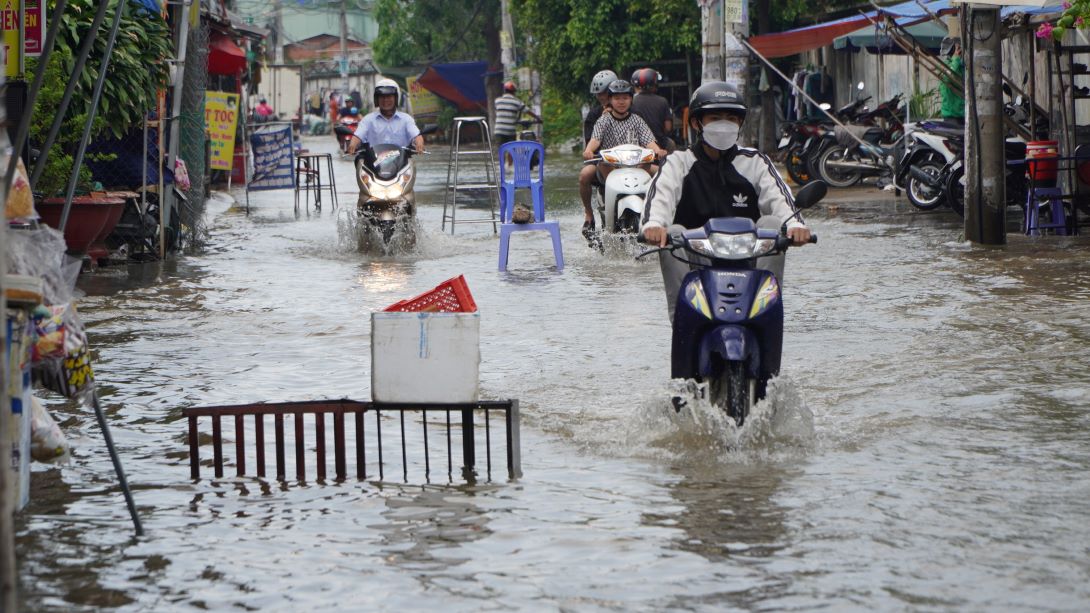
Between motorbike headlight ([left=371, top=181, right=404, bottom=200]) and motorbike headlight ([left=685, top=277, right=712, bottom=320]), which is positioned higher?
motorbike headlight ([left=371, top=181, right=404, bottom=200])

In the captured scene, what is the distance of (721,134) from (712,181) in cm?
24

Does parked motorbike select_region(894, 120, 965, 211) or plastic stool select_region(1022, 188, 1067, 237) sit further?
parked motorbike select_region(894, 120, 965, 211)

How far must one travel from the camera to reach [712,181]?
6.88 m

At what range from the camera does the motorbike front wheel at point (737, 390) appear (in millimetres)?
6242

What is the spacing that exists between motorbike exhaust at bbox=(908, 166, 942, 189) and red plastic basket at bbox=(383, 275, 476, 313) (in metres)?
12.4

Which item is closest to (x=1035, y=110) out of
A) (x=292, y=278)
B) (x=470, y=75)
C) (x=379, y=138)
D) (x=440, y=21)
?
(x=379, y=138)

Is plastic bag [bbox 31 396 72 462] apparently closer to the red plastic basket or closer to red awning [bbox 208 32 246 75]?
the red plastic basket

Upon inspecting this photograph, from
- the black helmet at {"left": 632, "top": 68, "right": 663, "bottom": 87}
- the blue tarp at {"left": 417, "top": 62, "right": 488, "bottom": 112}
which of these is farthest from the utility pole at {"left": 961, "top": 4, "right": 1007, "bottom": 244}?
the blue tarp at {"left": 417, "top": 62, "right": 488, "bottom": 112}

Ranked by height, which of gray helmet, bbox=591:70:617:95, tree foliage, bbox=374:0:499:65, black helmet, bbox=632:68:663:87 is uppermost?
tree foliage, bbox=374:0:499:65

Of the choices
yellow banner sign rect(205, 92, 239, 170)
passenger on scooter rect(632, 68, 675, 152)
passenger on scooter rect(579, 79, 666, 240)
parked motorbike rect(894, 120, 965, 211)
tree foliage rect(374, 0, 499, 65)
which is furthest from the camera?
tree foliage rect(374, 0, 499, 65)

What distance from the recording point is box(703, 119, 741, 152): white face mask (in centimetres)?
673

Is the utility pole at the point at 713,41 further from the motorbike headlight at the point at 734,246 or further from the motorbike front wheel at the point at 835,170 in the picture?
the motorbike headlight at the point at 734,246

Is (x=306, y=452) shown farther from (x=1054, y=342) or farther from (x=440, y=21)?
(x=440, y=21)

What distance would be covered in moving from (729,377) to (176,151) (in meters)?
9.22
